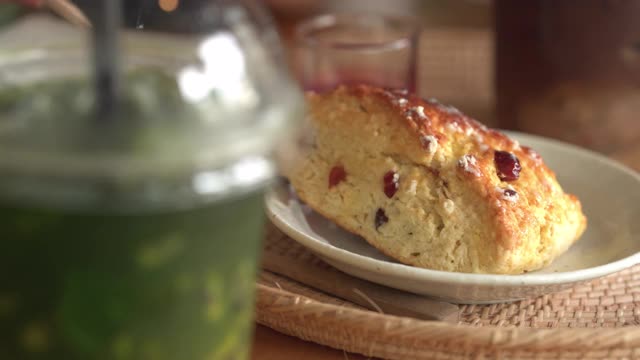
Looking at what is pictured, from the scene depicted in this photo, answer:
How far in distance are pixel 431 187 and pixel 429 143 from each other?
0.05m

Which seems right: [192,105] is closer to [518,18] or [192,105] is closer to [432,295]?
[432,295]

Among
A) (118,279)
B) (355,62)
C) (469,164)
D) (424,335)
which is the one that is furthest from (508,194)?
(355,62)

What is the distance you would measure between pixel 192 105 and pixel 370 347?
397 millimetres

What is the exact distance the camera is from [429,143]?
1.11m

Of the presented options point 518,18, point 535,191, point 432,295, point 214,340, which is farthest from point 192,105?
point 518,18

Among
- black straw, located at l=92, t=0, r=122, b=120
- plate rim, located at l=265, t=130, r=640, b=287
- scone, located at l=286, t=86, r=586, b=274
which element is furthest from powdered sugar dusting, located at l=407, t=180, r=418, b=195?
black straw, located at l=92, t=0, r=122, b=120

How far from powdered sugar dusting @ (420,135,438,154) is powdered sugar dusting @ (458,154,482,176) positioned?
0.10 feet

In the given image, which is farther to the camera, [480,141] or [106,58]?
[480,141]

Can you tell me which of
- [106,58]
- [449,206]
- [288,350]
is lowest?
[288,350]

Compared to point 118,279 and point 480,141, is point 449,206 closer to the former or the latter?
point 480,141

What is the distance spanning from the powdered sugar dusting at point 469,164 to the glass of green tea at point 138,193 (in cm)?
46

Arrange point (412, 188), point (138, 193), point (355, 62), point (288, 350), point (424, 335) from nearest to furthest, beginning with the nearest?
point (138, 193), point (424, 335), point (288, 350), point (412, 188), point (355, 62)

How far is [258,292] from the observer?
95 centimetres

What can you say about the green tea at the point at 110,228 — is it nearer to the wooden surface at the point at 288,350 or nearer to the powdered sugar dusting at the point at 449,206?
the wooden surface at the point at 288,350
